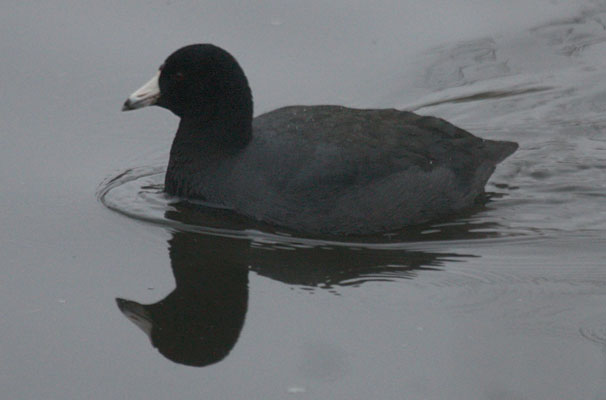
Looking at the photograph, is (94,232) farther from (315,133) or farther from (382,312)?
(382,312)

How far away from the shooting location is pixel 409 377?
554 cm

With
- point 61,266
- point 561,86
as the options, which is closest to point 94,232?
point 61,266

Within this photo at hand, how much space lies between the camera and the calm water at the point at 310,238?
5.75 m

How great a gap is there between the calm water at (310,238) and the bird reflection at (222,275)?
0.02 m

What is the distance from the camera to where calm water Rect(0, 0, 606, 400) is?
18.9 ft

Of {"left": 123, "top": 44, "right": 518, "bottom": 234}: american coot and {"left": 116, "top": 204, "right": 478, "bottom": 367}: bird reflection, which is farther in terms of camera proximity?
{"left": 123, "top": 44, "right": 518, "bottom": 234}: american coot

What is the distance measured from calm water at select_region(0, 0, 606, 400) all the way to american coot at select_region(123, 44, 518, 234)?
0.18 metres

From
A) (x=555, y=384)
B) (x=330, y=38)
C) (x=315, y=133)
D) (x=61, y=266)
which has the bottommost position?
(x=555, y=384)

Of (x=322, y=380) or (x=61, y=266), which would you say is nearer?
(x=322, y=380)

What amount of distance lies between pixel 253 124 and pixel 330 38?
2.47 meters

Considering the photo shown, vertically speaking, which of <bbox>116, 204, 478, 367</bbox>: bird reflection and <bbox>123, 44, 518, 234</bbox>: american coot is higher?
<bbox>123, 44, 518, 234</bbox>: american coot

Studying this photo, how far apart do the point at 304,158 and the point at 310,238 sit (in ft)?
1.63

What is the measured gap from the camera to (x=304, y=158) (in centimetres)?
739

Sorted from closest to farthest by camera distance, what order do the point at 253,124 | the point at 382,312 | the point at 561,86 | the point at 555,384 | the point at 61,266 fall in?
the point at 555,384
the point at 382,312
the point at 61,266
the point at 253,124
the point at 561,86
